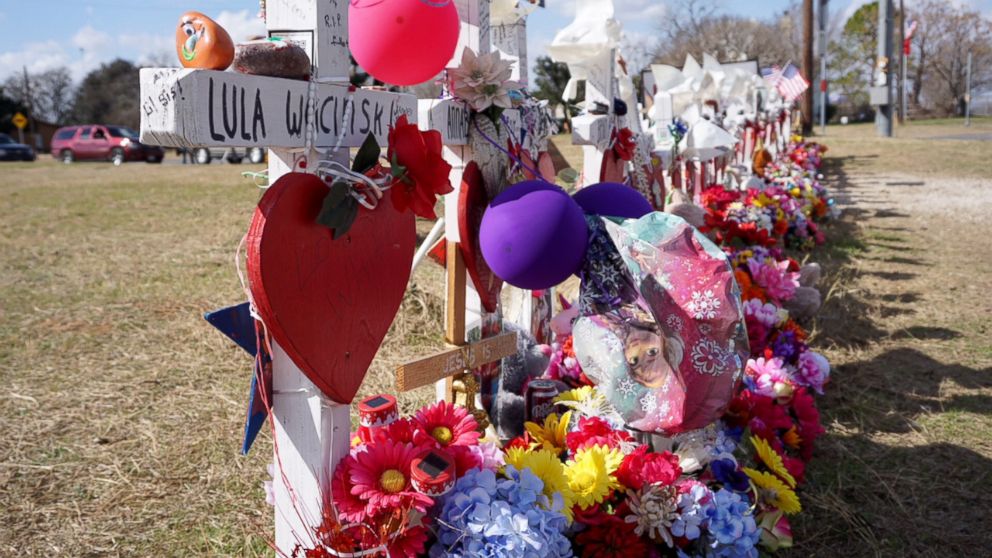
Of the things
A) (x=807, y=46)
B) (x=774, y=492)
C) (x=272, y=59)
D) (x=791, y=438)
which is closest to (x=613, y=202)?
(x=774, y=492)

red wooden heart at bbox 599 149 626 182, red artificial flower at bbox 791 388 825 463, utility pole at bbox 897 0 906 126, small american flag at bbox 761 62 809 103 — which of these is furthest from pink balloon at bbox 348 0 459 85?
utility pole at bbox 897 0 906 126

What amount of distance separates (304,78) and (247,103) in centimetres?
21

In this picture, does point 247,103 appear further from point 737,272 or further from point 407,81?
point 737,272

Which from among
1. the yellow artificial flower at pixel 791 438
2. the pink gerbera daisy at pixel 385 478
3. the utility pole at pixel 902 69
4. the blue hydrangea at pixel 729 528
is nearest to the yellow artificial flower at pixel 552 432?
the blue hydrangea at pixel 729 528

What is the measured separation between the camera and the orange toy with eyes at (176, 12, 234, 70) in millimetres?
1450

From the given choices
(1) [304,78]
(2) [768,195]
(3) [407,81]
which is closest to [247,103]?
(1) [304,78]

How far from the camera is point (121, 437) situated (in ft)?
10.7

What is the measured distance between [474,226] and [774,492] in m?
1.24

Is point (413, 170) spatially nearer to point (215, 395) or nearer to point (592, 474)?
point (592, 474)

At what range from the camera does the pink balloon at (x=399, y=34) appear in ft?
→ 6.39

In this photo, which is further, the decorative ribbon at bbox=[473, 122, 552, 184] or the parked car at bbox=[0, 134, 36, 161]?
the parked car at bbox=[0, 134, 36, 161]

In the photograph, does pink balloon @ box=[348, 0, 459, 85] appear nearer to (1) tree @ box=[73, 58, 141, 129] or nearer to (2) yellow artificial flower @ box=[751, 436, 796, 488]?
(2) yellow artificial flower @ box=[751, 436, 796, 488]

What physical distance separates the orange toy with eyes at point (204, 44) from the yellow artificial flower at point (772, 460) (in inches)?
79.2

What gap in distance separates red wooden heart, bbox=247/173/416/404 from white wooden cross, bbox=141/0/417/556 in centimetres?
9
